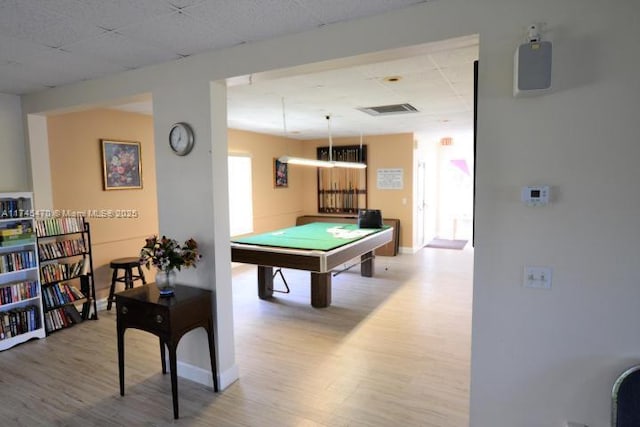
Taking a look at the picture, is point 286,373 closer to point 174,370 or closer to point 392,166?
point 174,370

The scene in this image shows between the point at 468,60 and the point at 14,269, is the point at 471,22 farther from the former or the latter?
the point at 14,269

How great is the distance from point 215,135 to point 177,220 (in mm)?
731

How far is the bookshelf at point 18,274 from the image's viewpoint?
3.51 meters

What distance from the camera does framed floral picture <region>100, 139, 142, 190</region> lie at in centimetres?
445

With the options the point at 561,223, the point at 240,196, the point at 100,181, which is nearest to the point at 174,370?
the point at 561,223

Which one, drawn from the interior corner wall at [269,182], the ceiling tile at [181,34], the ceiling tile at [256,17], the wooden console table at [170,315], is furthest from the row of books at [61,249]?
the ceiling tile at [256,17]

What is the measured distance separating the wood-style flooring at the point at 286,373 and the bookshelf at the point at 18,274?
17 centimetres

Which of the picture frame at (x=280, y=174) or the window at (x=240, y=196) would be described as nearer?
the window at (x=240, y=196)

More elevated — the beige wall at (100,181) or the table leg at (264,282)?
the beige wall at (100,181)

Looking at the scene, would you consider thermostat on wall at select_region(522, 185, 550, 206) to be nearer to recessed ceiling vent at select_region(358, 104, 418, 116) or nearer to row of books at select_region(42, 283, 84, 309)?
recessed ceiling vent at select_region(358, 104, 418, 116)

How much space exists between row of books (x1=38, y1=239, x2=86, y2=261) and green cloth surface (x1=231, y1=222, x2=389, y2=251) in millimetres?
1674

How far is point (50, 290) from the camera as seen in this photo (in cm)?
388

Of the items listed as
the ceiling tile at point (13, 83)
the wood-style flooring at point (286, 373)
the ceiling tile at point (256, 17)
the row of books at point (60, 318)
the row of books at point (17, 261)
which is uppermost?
the ceiling tile at point (13, 83)

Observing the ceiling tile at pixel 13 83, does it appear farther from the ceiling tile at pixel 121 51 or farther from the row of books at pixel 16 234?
the row of books at pixel 16 234
